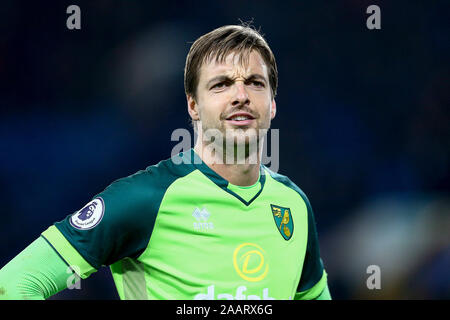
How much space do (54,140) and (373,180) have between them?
3554 mm

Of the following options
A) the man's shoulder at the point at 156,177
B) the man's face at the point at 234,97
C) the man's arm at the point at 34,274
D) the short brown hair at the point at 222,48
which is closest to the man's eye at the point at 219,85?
the man's face at the point at 234,97

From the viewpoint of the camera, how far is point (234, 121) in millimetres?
2568

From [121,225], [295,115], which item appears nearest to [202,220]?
[121,225]

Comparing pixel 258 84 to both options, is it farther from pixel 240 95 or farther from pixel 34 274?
pixel 34 274

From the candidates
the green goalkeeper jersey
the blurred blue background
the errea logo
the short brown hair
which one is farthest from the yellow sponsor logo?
the blurred blue background

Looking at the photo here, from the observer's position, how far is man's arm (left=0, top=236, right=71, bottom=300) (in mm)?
2178

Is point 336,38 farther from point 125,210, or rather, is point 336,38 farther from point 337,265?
point 125,210

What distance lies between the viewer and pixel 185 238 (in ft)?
8.32

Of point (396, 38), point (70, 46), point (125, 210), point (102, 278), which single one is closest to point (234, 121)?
point (125, 210)

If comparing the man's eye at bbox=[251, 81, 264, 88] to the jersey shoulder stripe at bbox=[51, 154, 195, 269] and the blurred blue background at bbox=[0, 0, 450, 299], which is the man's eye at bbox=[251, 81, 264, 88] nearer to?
the jersey shoulder stripe at bbox=[51, 154, 195, 269]

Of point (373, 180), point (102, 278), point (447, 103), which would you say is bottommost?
point (102, 278)

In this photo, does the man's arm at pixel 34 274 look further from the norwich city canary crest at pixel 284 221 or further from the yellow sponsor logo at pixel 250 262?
the norwich city canary crest at pixel 284 221

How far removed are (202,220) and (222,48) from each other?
2.85ft

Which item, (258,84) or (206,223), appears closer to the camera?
(206,223)
